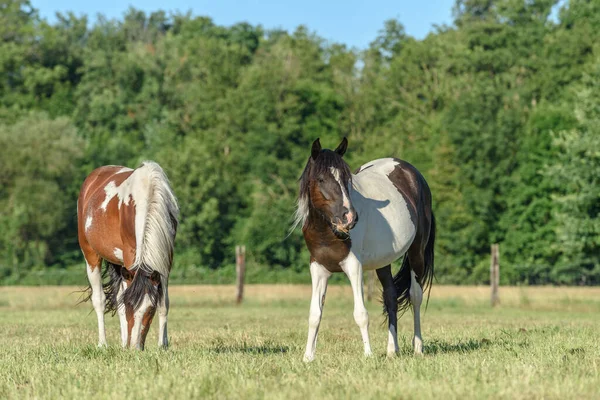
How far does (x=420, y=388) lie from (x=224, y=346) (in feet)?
17.7

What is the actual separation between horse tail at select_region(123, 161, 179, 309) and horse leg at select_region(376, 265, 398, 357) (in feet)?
8.15

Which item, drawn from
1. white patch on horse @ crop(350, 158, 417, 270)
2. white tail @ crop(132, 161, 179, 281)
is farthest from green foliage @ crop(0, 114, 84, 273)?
white patch on horse @ crop(350, 158, 417, 270)

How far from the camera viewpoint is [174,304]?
2856 centimetres

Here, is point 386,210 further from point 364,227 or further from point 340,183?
point 340,183

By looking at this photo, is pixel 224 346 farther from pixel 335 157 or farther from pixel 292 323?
pixel 292 323

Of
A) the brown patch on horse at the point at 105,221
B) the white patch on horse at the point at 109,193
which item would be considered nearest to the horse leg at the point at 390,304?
the brown patch on horse at the point at 105,221

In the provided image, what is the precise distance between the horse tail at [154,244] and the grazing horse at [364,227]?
1.58 m

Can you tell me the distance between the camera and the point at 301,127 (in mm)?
63812

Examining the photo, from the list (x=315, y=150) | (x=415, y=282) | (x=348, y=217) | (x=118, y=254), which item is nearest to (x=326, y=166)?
(x=315, y=150)

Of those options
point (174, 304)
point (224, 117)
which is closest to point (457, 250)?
point (224, 117)

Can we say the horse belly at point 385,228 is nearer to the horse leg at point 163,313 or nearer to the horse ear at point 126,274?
the horse leg at point 163,313

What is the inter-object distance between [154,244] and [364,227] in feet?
7.49

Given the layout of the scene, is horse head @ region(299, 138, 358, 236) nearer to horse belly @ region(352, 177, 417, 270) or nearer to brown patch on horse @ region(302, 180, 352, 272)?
brown patch on horse @ region(302, 180, 352, 272)

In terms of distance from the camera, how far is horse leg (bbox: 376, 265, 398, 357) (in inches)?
400
